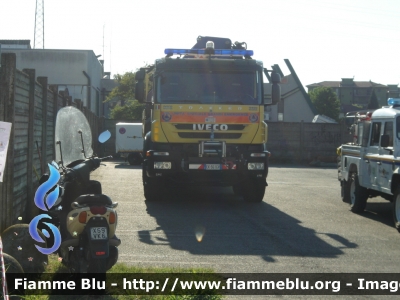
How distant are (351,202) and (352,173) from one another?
26.1 inches

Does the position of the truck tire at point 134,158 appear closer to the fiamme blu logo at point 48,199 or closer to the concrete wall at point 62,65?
the concrete wall at point 62,65

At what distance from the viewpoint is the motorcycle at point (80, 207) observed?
6043 mm

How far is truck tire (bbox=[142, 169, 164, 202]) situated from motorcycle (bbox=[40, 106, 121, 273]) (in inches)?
271

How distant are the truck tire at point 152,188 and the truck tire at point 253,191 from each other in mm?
2045

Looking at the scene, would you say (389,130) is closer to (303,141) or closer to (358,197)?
(358,197)

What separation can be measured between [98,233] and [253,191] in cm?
903

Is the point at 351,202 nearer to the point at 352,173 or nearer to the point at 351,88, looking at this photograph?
the point at 352,173

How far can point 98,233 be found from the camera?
19.8 feet

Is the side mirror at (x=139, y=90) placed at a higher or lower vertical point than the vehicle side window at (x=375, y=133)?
higher

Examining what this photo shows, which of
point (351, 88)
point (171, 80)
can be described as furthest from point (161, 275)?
point (351, 88)

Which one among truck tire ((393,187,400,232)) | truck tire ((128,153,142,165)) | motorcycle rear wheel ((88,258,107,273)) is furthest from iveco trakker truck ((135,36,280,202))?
truck tire ((128,153,142,165))

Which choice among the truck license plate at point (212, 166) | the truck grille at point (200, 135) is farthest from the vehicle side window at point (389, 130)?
the truck license plate at point (212, 166)

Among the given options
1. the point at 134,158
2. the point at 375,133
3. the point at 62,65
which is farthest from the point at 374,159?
the point at 62,65

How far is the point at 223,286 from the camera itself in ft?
22.0
